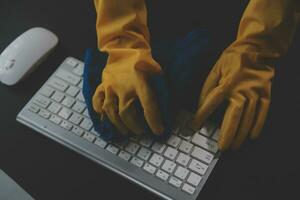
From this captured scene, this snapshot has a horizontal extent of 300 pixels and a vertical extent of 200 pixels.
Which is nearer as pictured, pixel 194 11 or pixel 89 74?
pixel 89 74

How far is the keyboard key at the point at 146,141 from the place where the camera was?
2.36 ft

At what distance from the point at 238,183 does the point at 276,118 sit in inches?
5.1

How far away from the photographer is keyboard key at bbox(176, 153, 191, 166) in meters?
0.69

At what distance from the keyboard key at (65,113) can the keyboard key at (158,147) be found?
0.52 feet

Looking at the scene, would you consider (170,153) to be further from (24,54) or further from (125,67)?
(24,54)

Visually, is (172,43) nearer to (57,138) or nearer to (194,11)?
(194,11)

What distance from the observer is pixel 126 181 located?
72 cm

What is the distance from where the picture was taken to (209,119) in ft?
2.40

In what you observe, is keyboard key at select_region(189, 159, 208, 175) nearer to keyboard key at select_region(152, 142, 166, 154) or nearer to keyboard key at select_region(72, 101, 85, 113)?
keyboard key at select_region(152, 142, 166, 154)

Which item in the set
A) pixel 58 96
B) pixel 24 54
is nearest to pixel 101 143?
pixel 58 96

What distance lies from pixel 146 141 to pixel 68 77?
0.64 feet

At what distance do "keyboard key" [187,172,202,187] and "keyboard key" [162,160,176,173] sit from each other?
0.03m

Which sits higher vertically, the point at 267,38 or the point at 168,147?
the point at 267,38

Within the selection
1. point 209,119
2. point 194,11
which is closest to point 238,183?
point 209,119
